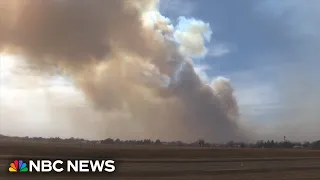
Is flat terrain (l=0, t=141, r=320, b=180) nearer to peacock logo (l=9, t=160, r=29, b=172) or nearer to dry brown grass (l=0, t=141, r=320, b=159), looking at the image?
dry brown grass (l=0, t=141, r=320, b=159)

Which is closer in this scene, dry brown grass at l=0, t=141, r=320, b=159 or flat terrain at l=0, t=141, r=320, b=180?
flat terrain at l=0, t=141, r=320, b=180

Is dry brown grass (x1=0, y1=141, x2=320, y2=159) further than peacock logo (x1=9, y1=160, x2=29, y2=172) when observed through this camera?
Yes

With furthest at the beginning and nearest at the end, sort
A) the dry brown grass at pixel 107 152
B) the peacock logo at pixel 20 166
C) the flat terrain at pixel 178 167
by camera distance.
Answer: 1. the dry brown grass at pixel 107 152
2. the flat terrain at pixel 178 167
3. the peacock logo at pixel 20 166

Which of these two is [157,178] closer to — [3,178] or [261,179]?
[261,179]

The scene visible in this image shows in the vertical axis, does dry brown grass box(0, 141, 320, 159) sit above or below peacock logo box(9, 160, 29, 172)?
below

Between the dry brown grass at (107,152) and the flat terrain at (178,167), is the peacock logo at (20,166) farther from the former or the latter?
the dry brown grass at (107,152)

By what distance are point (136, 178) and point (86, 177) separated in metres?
4.90

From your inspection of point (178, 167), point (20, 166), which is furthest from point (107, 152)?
point (20, 166)

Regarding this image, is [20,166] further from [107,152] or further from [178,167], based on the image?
[107,152]

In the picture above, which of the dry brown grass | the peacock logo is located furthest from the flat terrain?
the peacock logo

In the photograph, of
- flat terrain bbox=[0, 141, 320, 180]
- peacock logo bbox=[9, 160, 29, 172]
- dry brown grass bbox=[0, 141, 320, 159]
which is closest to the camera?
peacock logo bbox=[9, 160, 29, 172]

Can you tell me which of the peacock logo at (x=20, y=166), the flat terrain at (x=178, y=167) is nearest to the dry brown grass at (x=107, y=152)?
the flat terrain at (x=178, y=167)

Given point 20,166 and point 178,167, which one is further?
point 178,167

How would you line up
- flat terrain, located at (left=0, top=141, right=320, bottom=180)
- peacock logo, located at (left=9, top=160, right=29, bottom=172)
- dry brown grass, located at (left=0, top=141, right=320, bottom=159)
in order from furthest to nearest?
dry brown grass, located at (left=0, top=141, right=320, bottom=159), flat terrain, located at (left=0, top=141, right=320, bottom=180), peacock logo, located at (left=9, top=160, right=29, bottom=172)
